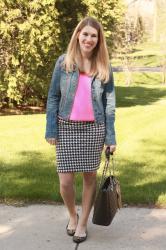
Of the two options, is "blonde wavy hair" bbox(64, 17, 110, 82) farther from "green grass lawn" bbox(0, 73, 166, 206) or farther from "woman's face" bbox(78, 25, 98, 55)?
"green grass lawn" bbox(0, 73, 166, 206)

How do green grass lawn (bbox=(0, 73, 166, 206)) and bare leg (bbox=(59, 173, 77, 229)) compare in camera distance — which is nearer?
bare leg (bbox=(59, 173, 77, 229))

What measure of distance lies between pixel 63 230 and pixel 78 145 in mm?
860

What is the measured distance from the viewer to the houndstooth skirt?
4.54 m

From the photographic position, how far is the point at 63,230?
4902 mm

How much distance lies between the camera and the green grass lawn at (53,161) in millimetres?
5984

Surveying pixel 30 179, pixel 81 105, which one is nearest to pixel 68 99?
pixel 81 105

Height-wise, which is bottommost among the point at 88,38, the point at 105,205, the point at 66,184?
the point at 105,205

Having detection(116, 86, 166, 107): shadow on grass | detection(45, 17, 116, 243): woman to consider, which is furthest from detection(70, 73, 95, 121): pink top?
detection(116, 86, 166, 107): shadow on grass

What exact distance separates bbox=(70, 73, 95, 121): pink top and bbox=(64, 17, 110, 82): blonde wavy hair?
113 millimetres

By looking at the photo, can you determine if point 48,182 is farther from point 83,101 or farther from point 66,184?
point 83,101

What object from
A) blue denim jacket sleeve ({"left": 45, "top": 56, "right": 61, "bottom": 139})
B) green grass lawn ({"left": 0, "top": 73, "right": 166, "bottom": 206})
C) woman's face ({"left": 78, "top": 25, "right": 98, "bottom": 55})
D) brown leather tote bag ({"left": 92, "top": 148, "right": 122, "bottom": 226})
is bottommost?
green grass lawn ({"left": 0, "top": 73, "right": 166, "bottom": 206})

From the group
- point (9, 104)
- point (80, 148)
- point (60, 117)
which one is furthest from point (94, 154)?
point (9, 104)

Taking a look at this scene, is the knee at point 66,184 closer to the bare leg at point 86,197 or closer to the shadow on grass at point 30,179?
the bare leg at point 86,197

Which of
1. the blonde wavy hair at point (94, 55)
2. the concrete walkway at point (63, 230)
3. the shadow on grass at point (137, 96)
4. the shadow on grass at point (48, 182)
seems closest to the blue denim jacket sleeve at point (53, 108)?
the blonde wavy hair at point (94, 55)
